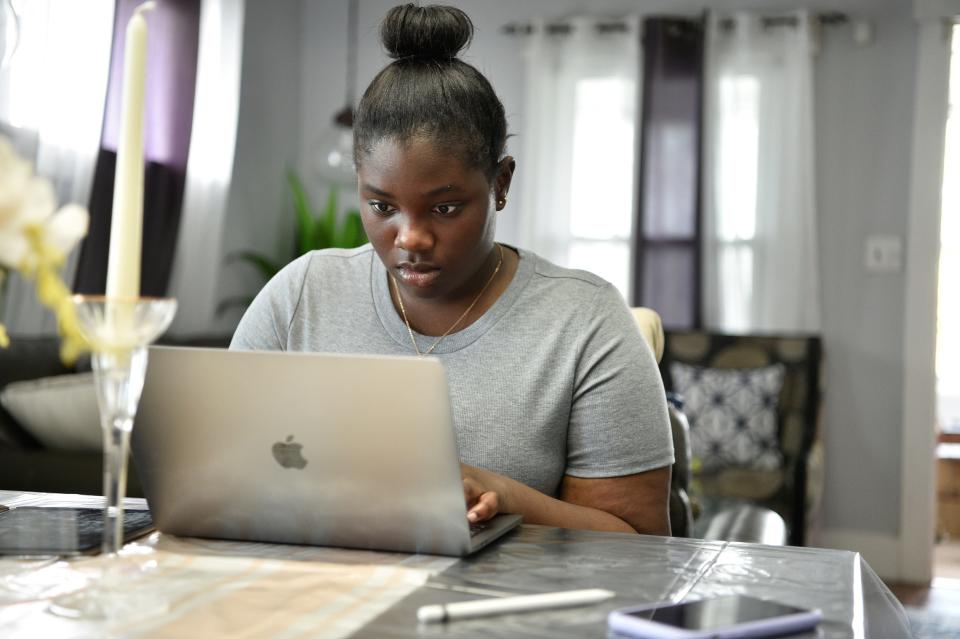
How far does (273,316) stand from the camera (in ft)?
4.97

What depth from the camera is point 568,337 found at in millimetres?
1412

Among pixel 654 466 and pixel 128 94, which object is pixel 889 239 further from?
pixel 128 94

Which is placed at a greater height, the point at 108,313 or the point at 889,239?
the point at 889,239

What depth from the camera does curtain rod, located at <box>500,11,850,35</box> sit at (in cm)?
412

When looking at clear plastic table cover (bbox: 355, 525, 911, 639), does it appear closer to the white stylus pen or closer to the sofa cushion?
the white stylus pen

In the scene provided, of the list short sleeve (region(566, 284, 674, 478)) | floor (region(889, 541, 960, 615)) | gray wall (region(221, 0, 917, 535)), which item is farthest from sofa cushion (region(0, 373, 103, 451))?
floor (region(889, 541, 960, 615))

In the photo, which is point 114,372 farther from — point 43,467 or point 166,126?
point 166,126

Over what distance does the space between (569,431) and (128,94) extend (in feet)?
2.67

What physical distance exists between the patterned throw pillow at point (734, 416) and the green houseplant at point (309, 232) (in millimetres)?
1537

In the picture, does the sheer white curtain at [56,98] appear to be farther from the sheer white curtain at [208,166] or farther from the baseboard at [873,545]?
the baseboard at [873,545]

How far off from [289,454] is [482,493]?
0.25 m

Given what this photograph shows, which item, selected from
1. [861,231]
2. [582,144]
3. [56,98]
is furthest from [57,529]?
[861,231]

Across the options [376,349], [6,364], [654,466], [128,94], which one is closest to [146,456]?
[128,94]

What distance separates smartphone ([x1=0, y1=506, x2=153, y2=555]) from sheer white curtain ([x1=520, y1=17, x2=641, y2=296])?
339cm
